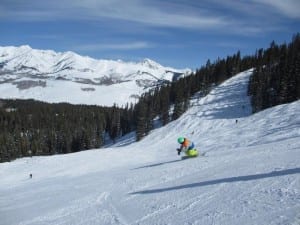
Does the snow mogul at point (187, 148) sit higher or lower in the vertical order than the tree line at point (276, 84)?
lower

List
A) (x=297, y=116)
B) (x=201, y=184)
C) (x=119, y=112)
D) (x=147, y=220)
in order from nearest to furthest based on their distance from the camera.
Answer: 1. (x=147, y=220)
2. (x=201, y=184)
3. (x=297, y=116)
4. (x=119, y=112)

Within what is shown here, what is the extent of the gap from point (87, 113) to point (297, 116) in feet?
394

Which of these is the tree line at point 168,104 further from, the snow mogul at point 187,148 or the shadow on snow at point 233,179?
the shadow on snow at point 233,179

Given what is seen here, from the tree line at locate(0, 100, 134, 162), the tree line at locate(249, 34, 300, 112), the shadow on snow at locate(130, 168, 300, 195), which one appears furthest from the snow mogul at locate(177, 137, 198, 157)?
the tree line at locate(0, 100, 134, 162)

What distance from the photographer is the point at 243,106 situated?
7875cm

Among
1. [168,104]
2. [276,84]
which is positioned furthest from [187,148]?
[168,104]

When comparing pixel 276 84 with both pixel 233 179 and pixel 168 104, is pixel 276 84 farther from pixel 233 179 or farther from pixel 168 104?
pixel 233 179

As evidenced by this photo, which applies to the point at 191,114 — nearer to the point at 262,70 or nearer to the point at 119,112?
the point at 262,70

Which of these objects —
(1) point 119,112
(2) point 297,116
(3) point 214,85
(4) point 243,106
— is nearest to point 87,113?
(1) point 119,112

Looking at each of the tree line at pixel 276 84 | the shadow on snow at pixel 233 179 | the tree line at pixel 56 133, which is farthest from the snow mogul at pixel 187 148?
the tree line at pixel 56 133

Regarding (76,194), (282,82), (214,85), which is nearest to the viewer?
(76,194)

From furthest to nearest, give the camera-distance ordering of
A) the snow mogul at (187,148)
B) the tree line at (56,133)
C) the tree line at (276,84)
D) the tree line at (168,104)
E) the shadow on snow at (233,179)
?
the tree line at (56,133) < the tree line at (168,104) < the tree line at (276,84) < the snow mogul at (187,148) < the shadow on snow at (233,179)

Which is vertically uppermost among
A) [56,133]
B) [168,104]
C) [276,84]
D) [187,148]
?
[276,84]

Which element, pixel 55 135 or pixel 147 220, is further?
→ pixel 55 135
